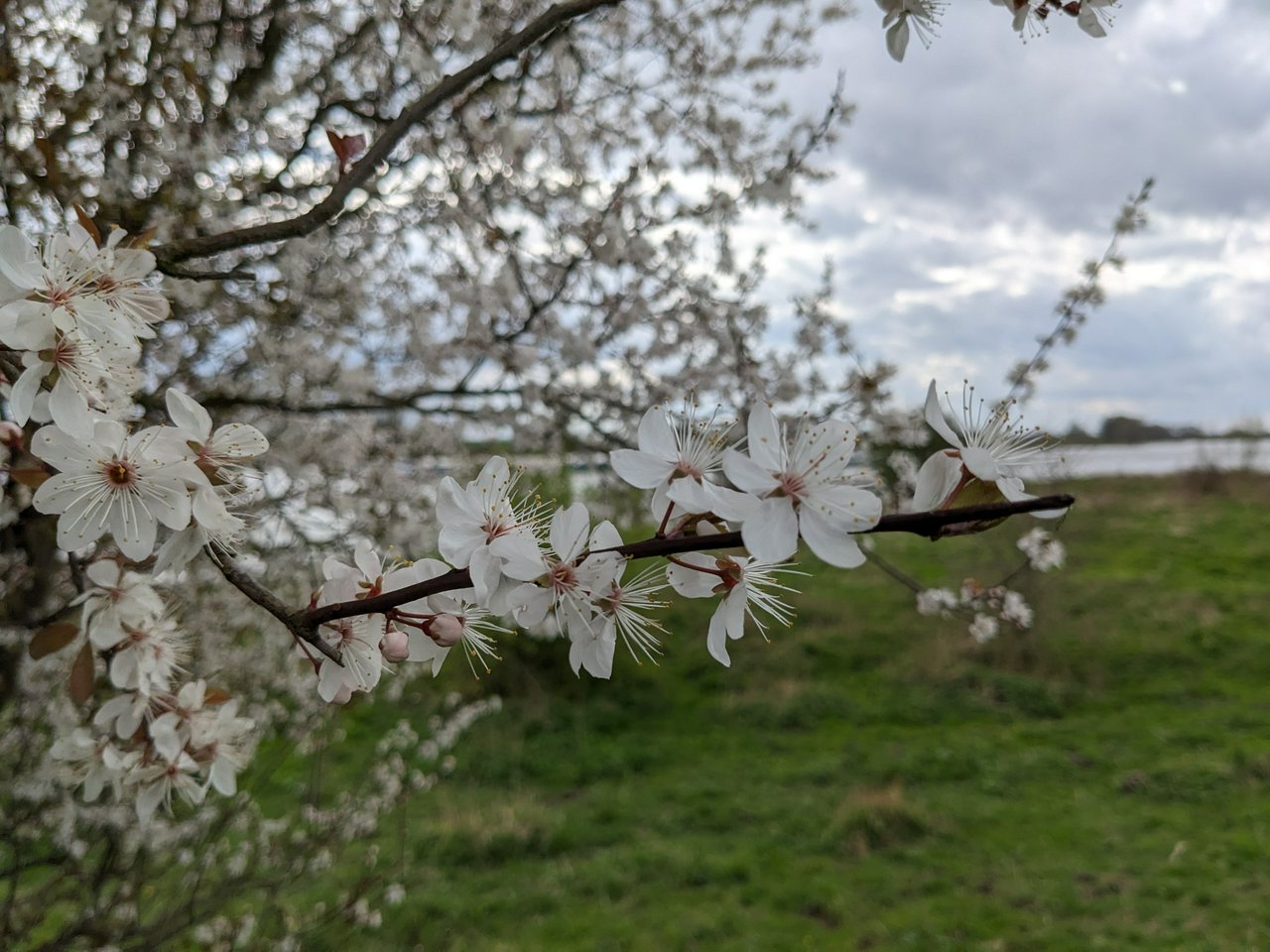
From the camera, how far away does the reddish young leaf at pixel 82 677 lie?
1268mm

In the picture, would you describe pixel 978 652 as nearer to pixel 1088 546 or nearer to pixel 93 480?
pixel 1088 546

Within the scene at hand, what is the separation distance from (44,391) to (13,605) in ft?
5.70

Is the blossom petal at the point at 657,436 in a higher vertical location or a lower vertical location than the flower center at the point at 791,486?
higher

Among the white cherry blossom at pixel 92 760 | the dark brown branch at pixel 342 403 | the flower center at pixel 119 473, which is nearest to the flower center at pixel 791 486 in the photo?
the flower center at pixel 119 473

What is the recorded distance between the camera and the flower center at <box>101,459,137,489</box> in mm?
897

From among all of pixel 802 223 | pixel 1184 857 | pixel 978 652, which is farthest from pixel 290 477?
pixel 978 652

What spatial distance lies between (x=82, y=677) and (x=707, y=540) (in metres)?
1.06

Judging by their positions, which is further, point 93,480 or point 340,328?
point 340,328

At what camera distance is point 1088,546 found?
10984 millimetres

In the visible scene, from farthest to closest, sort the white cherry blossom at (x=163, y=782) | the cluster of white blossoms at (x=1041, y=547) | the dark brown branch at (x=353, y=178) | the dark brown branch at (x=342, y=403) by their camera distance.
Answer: the cluster of white blossoms at (x=1041, y=547) → the dark brown branch at (x=342, y=403) → the white cherry blossom at (x=163, y=782) → the dark brown branch at (x=353, y=178)

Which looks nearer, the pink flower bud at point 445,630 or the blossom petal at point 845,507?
the blossom petal at point 845,507

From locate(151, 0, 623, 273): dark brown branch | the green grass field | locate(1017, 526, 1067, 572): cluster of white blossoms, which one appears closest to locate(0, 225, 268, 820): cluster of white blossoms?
locate(151, 0, 623, 273): dark brown branch

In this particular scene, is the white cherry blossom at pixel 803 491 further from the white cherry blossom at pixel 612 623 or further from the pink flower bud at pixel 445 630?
the pink flower bud at pixel 445 630

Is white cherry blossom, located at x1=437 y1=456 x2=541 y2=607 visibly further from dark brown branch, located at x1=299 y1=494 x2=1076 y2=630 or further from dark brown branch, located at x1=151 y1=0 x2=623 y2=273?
dark brown branch, located at x1=151 y1=0 x2=623 y2=273
